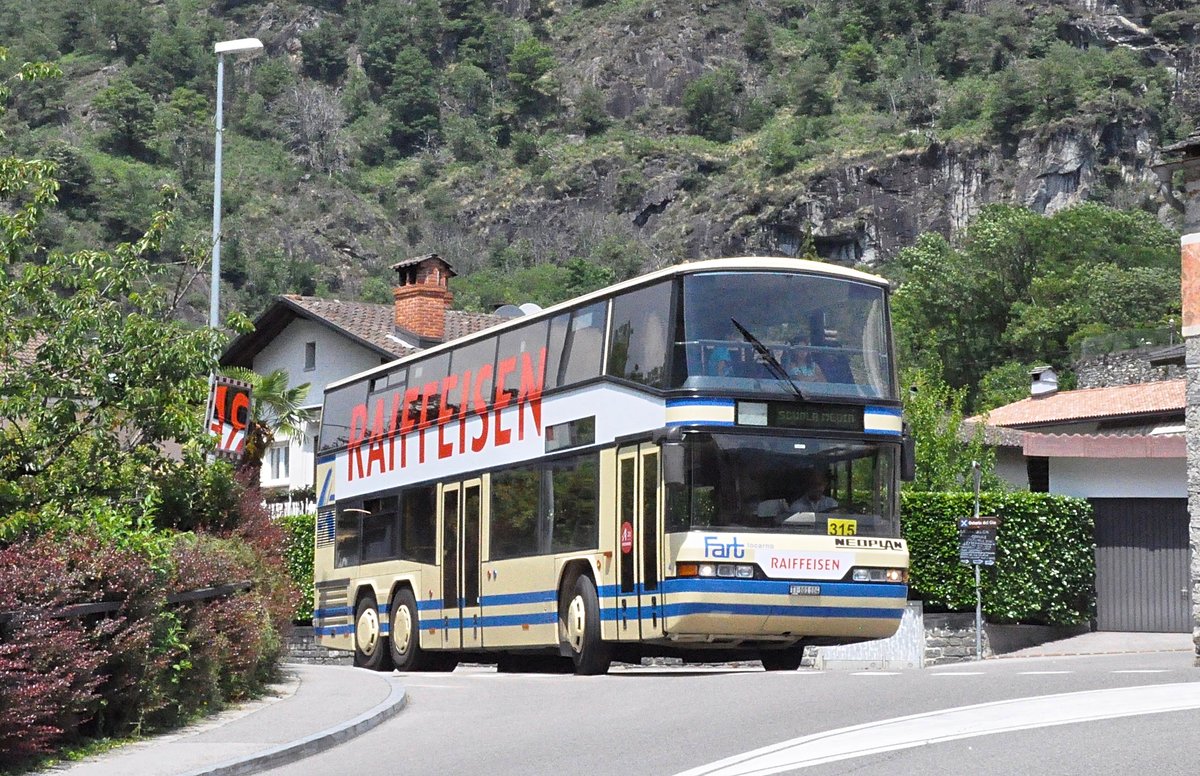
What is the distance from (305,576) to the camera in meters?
36.7

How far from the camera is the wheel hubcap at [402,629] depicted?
2502 centimetres

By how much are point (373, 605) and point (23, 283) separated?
31.3 ft

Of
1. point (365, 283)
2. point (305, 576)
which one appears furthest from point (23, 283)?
point (365, 283)

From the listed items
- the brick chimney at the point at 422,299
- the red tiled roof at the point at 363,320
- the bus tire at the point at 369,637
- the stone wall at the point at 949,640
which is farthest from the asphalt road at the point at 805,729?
the brick chimney at the point at 422,299

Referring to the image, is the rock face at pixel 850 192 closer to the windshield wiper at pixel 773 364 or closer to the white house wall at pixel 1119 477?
the white house wall at pixel 1119 477

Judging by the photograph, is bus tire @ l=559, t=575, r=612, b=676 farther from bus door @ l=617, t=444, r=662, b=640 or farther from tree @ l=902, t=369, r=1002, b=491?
tree @ l=902, t=369, r=1002, b=491

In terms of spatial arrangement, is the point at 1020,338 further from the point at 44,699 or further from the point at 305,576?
the point at 44,699

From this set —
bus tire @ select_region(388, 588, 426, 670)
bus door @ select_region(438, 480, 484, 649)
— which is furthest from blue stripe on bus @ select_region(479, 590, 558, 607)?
bus tire @ select_region(388, 588, 426, 670)

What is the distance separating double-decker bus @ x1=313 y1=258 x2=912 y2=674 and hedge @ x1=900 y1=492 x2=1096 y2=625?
27.6 ft

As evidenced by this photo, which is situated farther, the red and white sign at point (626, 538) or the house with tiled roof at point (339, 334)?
the house with tiled roof at point (339, 334)

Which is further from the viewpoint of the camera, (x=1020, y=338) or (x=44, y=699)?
(x=1020, y=338)

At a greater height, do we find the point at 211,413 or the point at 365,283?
the point at 365,283

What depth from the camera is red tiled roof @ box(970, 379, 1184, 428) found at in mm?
41156

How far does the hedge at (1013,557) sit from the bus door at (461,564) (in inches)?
346
